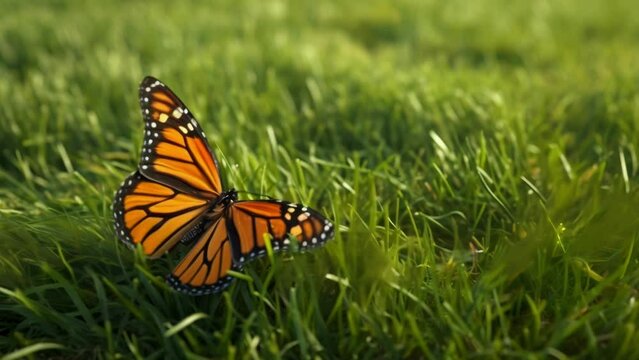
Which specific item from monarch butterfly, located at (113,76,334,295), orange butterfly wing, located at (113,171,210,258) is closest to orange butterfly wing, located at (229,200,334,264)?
monarch butterfly, located at (113,76,334,295)

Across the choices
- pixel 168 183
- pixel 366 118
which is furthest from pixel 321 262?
pixel 366 118

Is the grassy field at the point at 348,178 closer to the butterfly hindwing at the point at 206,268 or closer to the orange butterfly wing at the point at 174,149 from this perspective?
the butterfly hindwing at the point at 206,268

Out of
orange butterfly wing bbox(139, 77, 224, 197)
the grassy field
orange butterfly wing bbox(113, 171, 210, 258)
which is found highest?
orange butterfly wing bbox(139, 77, 224, 197)

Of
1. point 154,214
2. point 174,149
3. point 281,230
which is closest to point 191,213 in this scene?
point 154,214

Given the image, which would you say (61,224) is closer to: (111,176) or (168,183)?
(168,183)

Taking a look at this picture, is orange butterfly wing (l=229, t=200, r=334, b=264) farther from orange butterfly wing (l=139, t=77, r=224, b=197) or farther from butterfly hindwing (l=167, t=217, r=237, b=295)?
orange butterfly wing (l=139, t=77, r=224, b=197)

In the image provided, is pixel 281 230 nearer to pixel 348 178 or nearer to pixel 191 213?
pixel 191 213
